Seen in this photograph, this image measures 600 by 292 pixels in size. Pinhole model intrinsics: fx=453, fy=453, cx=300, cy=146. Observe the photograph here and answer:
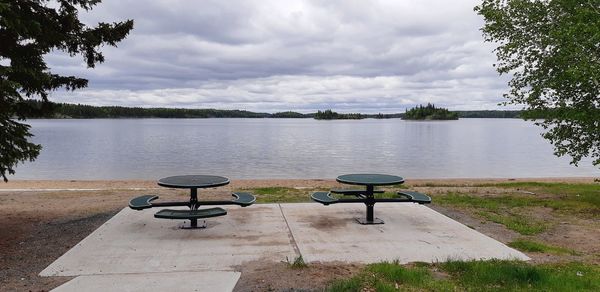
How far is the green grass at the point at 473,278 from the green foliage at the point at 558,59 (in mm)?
4807

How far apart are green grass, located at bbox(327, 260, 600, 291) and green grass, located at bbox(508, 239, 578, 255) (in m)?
0.81

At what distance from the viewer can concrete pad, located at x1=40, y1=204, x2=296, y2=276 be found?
561 cm

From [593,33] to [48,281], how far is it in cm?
977

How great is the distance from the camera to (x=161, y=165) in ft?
107

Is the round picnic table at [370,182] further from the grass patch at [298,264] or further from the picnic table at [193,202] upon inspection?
the grass patch at [298,264]

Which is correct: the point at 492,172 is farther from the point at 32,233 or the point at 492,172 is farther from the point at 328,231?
the point at 32,233

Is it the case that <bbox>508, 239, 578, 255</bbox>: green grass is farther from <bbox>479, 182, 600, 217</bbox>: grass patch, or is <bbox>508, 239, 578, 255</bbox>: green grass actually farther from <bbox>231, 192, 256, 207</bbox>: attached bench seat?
<bbox>231, 192, 256, 207</bbox>: attached bench seat

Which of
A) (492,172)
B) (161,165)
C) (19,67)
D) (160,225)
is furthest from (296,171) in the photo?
(19,67)

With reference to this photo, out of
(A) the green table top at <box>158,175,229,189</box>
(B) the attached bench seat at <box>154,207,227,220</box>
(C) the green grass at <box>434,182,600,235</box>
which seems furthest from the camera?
(C) the green grass at <box>434,182,600,235</box>

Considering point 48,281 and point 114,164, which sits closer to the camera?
point 48,281

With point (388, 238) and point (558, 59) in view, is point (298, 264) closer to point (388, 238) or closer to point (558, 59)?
point (388, 238)

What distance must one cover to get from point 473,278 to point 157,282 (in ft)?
11.5

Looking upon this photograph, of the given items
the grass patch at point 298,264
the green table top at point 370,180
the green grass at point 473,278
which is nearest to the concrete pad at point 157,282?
the grass patch at point 298,264

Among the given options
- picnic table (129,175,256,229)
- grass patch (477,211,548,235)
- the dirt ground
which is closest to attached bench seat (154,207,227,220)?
picnic table (129,175,256,229)
